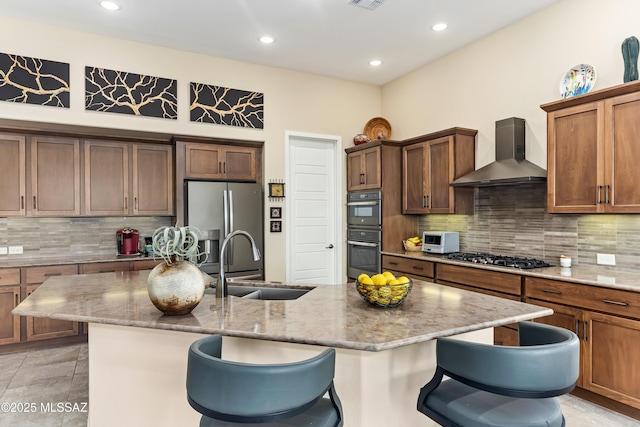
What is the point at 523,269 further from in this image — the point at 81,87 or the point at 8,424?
the point at 81,87

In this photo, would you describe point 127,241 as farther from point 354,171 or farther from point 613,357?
point 613,357

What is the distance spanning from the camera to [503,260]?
3652 millimetres

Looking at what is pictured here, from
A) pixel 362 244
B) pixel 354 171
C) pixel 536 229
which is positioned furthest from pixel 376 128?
pixel 536 229

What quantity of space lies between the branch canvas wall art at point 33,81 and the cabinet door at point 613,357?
528cm

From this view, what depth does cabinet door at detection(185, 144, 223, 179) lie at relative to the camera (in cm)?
449

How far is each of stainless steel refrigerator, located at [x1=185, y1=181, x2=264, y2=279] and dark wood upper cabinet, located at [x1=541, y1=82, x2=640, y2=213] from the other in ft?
10.5

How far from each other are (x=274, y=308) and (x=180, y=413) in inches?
28.9

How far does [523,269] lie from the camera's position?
10.8 feet

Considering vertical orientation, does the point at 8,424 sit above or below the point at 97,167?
below

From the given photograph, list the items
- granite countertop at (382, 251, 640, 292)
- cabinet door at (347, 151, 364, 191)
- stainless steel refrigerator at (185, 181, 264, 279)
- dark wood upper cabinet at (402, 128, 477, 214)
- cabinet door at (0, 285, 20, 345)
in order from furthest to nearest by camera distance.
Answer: cabinet door at (347, 151, 364, 191) < stainless steel refrigerator at (185, 181, 264, 279) < dark wood upper cabinet at (402, 128, 477, 214) < cabinet door at (0, 285, 20, 345) < granite countertop at (382, 251, 640, 292)

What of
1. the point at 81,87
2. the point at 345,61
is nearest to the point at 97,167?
the point at 81,87

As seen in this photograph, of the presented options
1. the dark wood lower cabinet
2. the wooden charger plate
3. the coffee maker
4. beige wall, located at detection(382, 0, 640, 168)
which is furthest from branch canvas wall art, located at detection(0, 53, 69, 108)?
the dark wood lower cabinet

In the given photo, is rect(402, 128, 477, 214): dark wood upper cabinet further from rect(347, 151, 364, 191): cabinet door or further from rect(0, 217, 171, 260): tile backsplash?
rect(0, 217, 171, 260): tile backsplash

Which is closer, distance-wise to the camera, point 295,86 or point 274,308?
point 274,308
